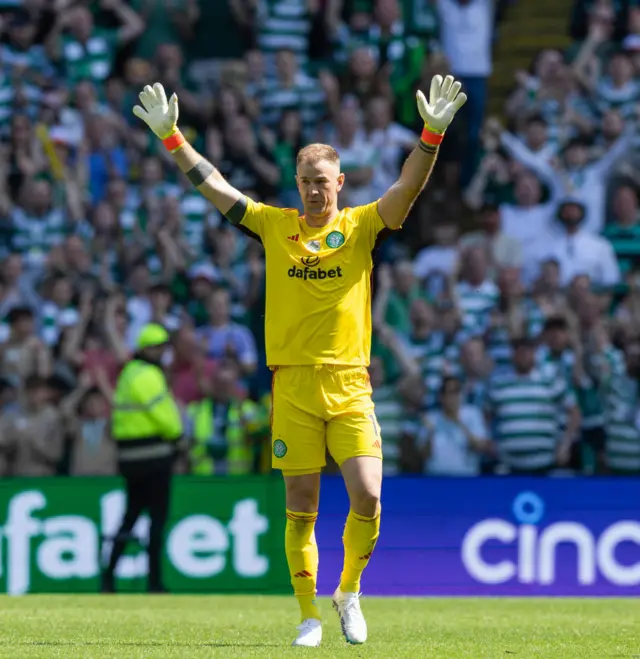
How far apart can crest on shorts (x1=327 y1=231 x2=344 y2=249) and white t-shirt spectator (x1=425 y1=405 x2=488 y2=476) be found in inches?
268

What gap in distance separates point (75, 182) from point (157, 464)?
15.1 feet

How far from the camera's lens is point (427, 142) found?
7.89 metres

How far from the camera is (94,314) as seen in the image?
51.7 feet

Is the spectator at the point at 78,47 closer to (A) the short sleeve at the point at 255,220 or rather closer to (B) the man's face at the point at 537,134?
(B) the man's face at the point at 537,134

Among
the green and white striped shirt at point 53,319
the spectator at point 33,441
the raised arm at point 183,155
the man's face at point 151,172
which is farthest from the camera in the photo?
the man's face at point 151,172

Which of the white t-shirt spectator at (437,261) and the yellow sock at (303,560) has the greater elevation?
the white t-shirt spectator at (437,261)

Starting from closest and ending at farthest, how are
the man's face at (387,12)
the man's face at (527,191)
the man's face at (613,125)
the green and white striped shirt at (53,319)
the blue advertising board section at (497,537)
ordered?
the blue advertising board section at (497,537)
the green and white striped shirt at (53,319)
the man's face at (527,191)
the man's face at (613,125)
the man's face at (387,12)

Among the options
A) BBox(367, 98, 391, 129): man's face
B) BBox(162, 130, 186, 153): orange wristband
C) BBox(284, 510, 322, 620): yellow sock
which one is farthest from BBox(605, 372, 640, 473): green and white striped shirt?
BBox(162, 130, 186, 153): orange wristband

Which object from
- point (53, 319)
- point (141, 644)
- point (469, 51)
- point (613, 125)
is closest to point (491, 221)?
point (613, 125)

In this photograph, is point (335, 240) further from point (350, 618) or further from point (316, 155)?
point (350, 618)

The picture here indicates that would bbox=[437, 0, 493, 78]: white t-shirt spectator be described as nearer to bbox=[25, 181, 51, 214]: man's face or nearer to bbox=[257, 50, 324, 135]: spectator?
bbox=[257, 50, 324, 135]: spectator

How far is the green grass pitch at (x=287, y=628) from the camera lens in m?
7.64

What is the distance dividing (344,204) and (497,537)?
4.36 meters

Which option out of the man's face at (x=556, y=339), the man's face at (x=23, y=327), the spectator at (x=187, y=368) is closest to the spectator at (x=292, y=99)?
the spectator at (x=187, y=368)
